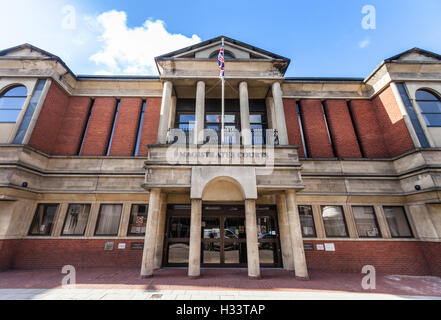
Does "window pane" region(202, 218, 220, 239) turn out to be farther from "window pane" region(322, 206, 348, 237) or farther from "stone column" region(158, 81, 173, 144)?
"window pane" region(322, 206, 348, 237)

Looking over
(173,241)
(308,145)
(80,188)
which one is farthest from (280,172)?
(80,188)

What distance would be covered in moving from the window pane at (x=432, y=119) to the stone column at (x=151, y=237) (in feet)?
48.1

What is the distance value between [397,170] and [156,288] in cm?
1295

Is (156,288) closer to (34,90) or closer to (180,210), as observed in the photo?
(180,210)

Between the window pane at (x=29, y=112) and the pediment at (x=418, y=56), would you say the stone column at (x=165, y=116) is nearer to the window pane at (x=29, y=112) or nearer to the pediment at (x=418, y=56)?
the window pane at (x=29, y=112)

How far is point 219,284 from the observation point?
21.8 feet

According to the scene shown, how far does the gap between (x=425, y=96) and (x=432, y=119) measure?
1.55 metres

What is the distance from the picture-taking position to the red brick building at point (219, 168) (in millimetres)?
8297

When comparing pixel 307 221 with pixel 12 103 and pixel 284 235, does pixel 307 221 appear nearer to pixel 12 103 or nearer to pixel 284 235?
pixel 284 235

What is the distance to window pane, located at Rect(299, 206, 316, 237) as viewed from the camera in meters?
9.36

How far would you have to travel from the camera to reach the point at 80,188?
9.71 metres

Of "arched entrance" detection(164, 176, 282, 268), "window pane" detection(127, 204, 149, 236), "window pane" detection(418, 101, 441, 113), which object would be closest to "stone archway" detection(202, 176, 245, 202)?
"arched entrance" detection(164, 176, 282, 268)
